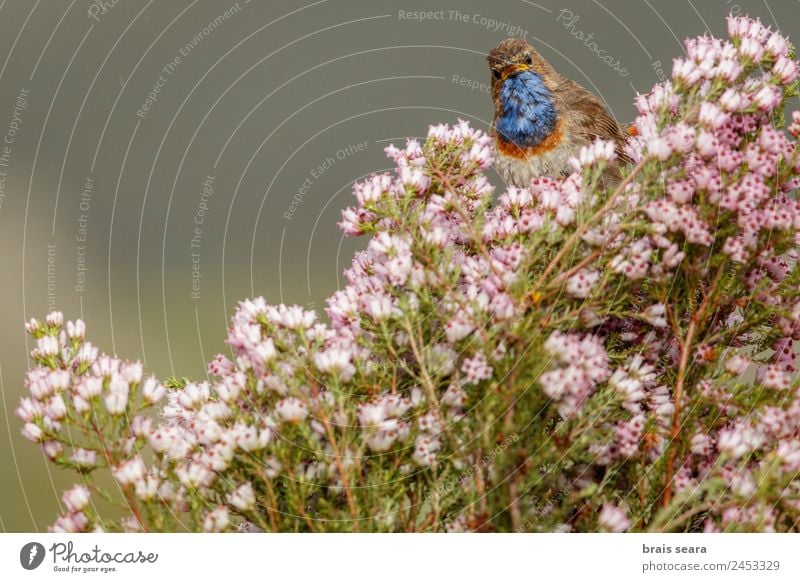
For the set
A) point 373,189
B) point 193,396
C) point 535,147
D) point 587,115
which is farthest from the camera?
point 587,115

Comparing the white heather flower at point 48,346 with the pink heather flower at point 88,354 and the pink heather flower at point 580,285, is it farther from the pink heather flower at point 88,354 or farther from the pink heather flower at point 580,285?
the pink heather flower at point 580,285

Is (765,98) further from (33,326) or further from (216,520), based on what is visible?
(33,326)

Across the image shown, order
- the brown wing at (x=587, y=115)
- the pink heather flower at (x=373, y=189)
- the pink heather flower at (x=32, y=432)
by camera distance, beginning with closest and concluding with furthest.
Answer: the pink heather flower at (x=32, y=432), the pink heather flower at (x=373, y=189), the brown wing at (x=587, y=115)

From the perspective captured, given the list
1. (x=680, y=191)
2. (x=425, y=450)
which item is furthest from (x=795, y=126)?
(x=425, y=450)

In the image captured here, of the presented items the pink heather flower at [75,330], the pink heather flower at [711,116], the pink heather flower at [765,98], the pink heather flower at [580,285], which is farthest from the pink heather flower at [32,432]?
the pink heather flower at [765,98]

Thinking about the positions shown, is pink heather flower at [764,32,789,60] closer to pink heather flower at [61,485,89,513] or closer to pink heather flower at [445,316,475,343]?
pink heather flower at [445,316,475,343]

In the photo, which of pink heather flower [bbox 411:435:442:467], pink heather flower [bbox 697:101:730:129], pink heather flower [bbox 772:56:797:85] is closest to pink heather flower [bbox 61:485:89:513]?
pink heather flower [bbox 411:435:442:467]
